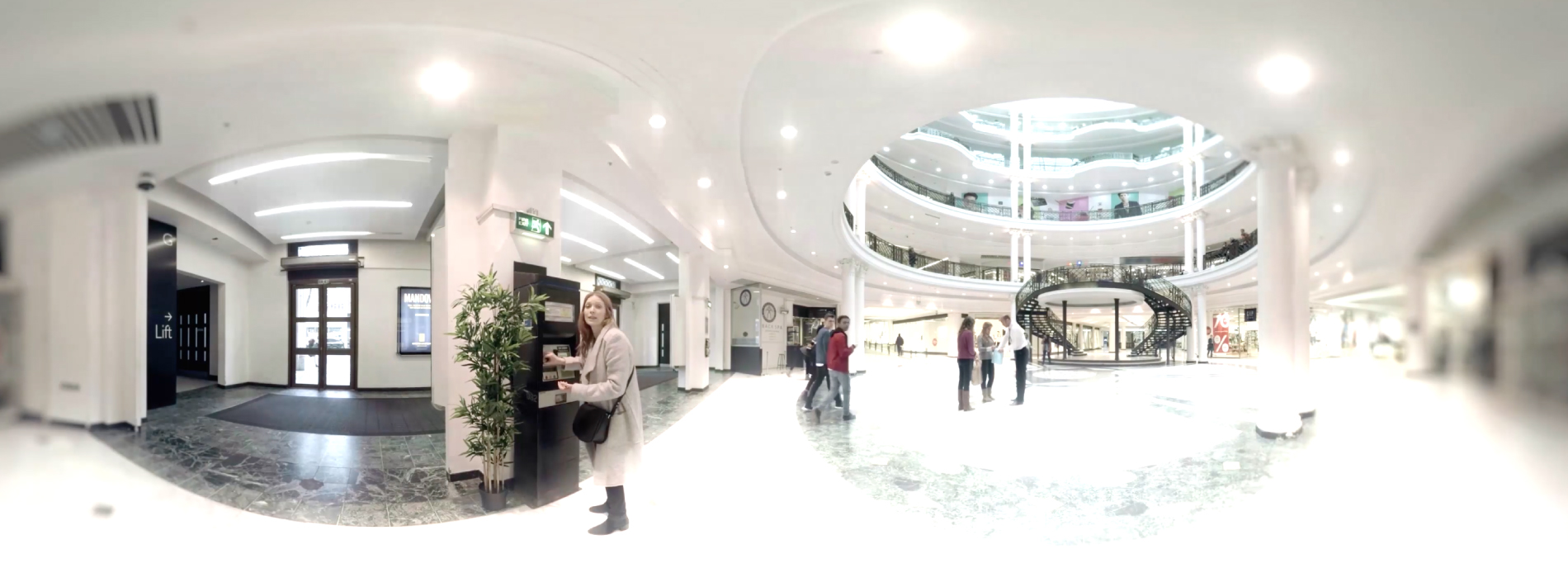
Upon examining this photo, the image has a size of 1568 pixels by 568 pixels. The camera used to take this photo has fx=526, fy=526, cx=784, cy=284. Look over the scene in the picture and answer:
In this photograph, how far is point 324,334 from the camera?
5.59 feet

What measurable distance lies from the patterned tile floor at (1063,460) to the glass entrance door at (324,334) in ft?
8.36

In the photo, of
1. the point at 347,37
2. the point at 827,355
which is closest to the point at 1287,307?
the point at 347,37

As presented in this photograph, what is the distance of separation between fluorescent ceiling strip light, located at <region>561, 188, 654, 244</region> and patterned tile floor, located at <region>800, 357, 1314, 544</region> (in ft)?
6.62

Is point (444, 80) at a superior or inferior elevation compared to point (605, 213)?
superior

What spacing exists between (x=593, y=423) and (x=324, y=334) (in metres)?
1.14

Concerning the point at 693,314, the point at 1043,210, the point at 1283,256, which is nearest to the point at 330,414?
the point at 693,314

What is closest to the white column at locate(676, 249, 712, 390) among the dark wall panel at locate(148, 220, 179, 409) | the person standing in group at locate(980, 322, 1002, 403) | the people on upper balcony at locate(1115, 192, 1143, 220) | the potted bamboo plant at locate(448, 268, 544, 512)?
the potted bamboo plant at locate(448, 268, 544, 512)

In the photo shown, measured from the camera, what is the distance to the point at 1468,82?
35.3 inches

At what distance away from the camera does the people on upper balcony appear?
979 inches

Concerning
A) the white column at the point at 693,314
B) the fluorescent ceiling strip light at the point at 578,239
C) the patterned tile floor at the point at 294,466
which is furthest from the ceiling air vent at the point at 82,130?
the white column at the point at 693,314

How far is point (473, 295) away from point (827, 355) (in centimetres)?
474

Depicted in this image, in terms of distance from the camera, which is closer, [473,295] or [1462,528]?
[1462,528]

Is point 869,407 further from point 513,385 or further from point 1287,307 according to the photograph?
point 1287,307

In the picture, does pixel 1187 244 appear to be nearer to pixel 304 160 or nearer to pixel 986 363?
pixel 986 363
